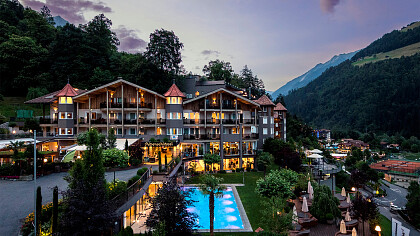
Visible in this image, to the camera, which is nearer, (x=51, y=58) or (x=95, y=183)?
(x=95, y=183)

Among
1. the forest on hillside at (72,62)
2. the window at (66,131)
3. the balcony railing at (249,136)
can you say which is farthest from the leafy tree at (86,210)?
the forest on hillside at (72,62)

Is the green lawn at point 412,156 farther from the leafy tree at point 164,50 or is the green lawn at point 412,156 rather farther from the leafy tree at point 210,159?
the leafy tree at point 164,50

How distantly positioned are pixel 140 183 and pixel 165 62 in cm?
3730

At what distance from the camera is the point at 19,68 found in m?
55.5

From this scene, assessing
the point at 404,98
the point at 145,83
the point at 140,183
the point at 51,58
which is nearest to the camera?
the point at 140,183

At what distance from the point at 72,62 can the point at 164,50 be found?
20.5 meters

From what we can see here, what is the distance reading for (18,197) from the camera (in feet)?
56.9

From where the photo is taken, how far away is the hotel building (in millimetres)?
37188

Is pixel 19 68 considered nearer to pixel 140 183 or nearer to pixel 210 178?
pixel 140 183

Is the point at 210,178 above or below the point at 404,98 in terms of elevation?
below

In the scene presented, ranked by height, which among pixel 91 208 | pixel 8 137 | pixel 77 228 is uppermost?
pixel 8 137

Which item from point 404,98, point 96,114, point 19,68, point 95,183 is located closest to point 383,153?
point 404,98

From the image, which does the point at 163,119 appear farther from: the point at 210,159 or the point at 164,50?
the point at 164,50

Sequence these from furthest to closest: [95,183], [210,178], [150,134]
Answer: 1. [150,134]
2. [210,178]
3. [95,183]
